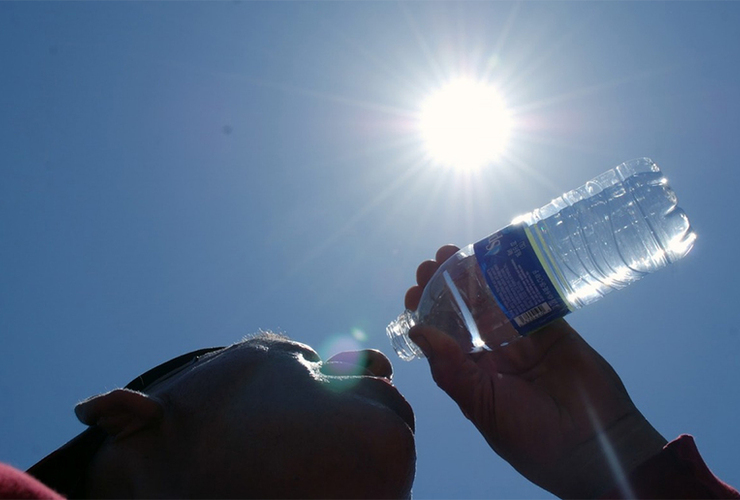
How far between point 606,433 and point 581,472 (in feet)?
0.77

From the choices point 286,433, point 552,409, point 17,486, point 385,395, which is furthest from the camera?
point 552,409

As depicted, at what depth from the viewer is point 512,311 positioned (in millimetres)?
2549

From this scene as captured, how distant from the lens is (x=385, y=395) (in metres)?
2.14

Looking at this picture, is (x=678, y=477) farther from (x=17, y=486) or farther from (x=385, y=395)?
(x=17, y=486)

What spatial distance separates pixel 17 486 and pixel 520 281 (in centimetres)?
205

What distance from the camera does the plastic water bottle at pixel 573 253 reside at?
110 inches

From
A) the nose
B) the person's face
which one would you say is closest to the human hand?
the nose

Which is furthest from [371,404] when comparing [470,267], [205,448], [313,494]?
[470,267]

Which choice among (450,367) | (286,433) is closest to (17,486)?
(286,433)

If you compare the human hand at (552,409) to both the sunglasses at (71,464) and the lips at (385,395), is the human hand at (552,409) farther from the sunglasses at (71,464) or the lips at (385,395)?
the sunglasses at (71,464)

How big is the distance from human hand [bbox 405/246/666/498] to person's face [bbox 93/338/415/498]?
61 cm

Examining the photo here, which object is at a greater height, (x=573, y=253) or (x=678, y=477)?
(x=573, y=253)

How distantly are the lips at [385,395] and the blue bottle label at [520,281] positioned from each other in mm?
728

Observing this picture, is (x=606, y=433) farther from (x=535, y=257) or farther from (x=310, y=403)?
(x=310, y=403)
